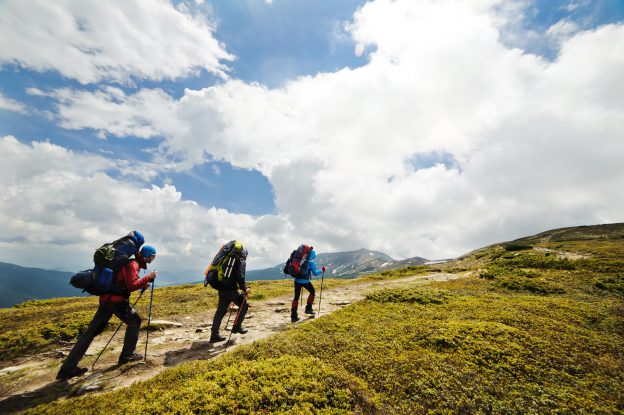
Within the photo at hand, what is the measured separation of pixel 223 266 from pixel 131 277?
3578 millimetres

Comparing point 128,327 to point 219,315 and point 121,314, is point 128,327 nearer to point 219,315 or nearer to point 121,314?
point 121,314

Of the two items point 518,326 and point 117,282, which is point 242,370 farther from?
point 518,326

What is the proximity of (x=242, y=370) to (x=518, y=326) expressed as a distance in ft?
35.3

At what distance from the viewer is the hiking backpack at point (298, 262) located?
1622cm

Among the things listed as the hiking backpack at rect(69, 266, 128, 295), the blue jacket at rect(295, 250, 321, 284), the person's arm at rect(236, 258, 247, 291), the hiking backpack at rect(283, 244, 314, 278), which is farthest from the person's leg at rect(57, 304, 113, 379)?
the blue jacket at rect(295, 250, 321, 284)

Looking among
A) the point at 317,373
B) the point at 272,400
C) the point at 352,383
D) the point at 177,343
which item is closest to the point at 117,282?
the point at 177,343

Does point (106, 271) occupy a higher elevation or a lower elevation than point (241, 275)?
higher

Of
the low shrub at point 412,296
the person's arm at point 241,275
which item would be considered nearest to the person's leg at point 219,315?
the person's arm at point 241,275

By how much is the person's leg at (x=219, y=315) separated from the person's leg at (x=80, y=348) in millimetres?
4104

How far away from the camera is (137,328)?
10477 millimetres

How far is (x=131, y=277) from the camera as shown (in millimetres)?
10164

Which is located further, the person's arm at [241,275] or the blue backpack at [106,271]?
the person's arm at [241,275]

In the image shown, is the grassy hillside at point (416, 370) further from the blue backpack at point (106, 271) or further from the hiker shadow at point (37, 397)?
the blue backpack at point (106, 271)

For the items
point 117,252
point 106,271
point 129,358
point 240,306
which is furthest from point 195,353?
point 117,252
